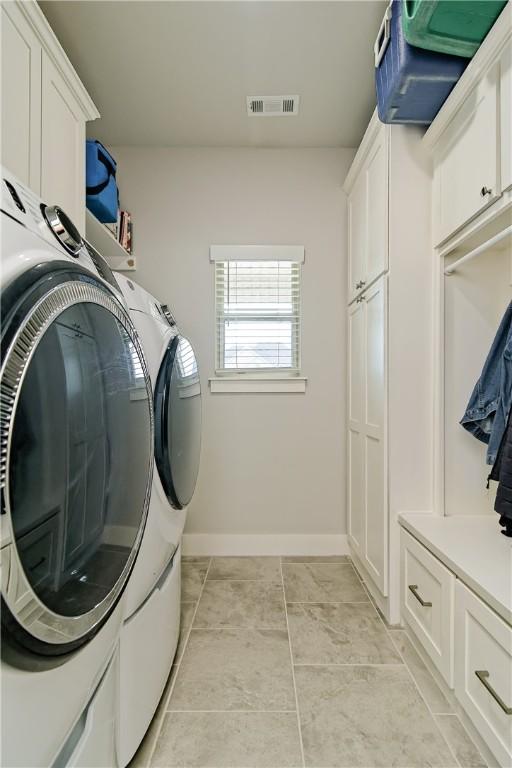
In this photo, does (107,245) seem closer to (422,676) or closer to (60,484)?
(60,484)

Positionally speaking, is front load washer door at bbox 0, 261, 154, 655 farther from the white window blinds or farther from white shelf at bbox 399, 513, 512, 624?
the white window blinds

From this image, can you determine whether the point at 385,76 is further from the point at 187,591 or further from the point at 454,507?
the point at 187,591

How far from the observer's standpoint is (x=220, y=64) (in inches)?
73.7

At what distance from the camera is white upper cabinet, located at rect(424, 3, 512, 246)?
1212 millimetres

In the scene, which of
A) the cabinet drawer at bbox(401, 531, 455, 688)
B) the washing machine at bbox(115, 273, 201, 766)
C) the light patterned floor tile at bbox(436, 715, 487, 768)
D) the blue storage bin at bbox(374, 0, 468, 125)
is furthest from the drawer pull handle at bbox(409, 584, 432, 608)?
the blue storage bin at bbox(374, 0, 468, 125)

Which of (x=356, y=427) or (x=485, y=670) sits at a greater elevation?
(x=356, y=427)

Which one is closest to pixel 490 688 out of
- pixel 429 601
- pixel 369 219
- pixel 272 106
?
pixel 429 601

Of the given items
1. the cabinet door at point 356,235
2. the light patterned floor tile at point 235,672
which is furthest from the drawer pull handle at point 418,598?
the cabinet door at point 356,235

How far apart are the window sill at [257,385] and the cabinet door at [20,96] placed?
57.7 inches

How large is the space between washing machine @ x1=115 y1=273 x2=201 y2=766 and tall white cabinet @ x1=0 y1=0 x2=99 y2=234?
1.94 feet

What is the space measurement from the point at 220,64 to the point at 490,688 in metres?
2.59

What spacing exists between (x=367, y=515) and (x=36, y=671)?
175 centimetres

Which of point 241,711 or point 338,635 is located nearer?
point 241,711

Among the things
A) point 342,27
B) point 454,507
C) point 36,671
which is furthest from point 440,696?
point 342,27
